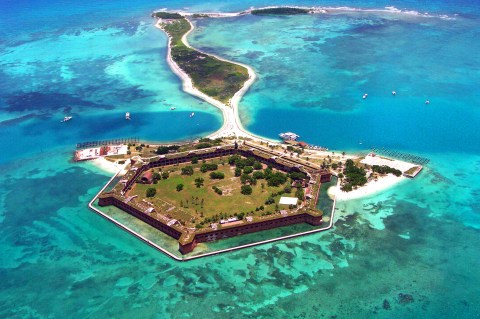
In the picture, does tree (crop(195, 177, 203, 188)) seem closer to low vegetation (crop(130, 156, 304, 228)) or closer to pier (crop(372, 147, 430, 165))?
low vegetation (crop(130, 156, 304, 228))

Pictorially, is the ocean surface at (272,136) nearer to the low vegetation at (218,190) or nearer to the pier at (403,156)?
the pier at (403,156)

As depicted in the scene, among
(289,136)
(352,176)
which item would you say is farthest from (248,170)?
(289,136)

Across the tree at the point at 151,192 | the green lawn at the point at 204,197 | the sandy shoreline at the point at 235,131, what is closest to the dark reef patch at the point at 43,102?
the sandy shoreline at the point at 235,131

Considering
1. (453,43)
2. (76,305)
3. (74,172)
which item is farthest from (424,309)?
(453,43)

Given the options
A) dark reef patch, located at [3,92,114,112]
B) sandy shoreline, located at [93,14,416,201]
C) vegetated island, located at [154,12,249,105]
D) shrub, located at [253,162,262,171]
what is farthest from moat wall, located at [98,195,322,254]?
dark reef patch, located at [3,92,114,112]

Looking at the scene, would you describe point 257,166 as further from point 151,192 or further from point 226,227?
point 151,192

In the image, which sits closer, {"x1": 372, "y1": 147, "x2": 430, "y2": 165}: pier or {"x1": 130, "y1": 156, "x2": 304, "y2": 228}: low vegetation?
{"x1": 130, "y1": 156, "x2": 304, "y2": 228}: low vegetation
